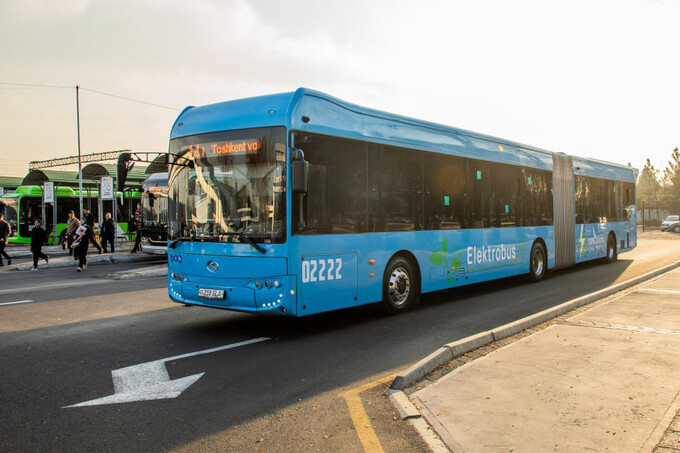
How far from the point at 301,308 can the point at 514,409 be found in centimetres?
355

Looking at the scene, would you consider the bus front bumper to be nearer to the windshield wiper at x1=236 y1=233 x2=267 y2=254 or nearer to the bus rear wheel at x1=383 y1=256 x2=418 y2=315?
the windshield wiper at x1=236 y1=233 x2=267 y2=254

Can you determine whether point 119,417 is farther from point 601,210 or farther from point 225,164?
point 601,210

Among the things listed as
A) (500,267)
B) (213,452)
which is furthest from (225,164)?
(500,267)

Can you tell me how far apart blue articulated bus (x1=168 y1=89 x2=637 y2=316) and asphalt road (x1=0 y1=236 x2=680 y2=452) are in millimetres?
633

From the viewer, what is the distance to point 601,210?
61.0 ft

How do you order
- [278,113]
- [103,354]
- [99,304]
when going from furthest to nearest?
1. [99,304]
2. [278,113]
3. [103,354]

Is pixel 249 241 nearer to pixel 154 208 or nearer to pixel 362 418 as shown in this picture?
pixel 362 418

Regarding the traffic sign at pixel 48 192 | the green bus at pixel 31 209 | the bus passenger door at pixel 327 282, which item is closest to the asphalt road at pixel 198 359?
the bus passenger door at pixel 327 282

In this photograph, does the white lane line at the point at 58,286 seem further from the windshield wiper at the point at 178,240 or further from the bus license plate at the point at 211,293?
the bus license plate at the point at 211,293

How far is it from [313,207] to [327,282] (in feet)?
3.64

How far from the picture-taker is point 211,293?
26.0 feet

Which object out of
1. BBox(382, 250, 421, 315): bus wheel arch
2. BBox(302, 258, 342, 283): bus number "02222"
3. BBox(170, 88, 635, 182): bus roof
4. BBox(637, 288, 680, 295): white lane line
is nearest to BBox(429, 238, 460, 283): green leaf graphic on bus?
BBox(382, 250, 421, 315): bus wheel arch

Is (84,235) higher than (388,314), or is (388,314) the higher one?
(84,235)

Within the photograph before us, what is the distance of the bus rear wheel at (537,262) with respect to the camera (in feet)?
46.4
